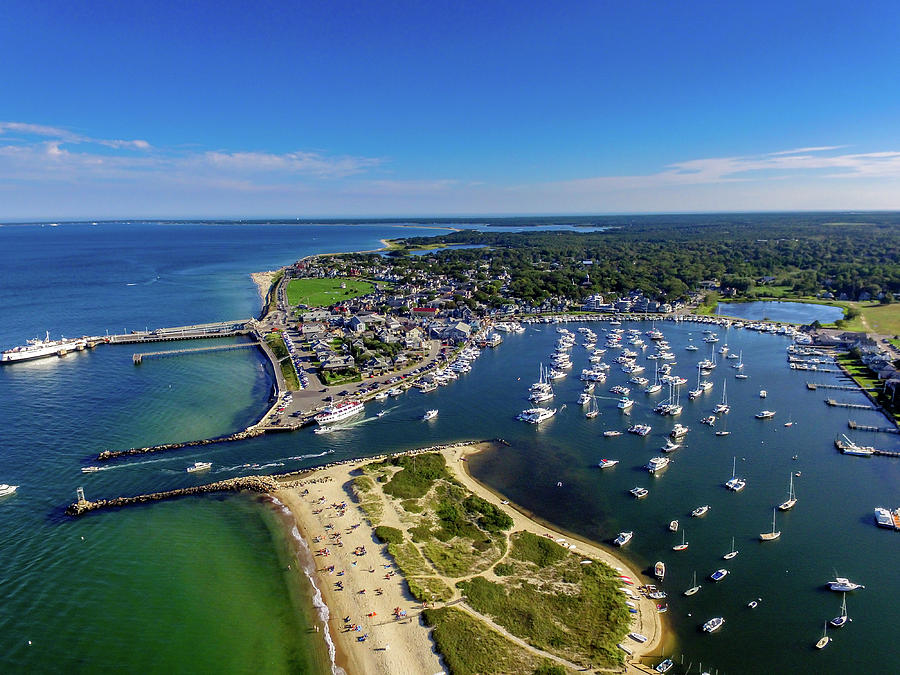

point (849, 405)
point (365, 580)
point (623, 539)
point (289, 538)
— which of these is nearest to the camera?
point (365, 580)

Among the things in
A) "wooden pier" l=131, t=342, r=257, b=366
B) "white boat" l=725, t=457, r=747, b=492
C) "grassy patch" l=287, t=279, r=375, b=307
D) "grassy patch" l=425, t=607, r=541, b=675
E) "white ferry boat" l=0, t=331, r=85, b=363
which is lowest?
"white boat" l=725, t=457, r=747, b=492

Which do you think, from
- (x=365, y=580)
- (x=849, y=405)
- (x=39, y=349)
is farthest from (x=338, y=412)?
(x=39, y=349)

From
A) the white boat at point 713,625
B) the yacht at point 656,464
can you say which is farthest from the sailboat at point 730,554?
the yacht at point 656,464

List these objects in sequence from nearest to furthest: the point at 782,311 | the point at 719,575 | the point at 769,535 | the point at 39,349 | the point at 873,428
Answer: the point at 719,575
the point at 769,535
the point at 873,428
the point at 39,349
the point at 782,311

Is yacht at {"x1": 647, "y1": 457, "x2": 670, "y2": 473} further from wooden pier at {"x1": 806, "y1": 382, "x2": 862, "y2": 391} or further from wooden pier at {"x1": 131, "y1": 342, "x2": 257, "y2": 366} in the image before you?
wooden pier at {"x1": 131, "y1": 342, "x2": 257, "y2": 366}

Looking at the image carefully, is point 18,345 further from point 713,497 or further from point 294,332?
point 713,497

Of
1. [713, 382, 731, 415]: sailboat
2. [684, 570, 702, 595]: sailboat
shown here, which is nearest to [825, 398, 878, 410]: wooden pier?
[713, 382, 731, 415]: sailboat

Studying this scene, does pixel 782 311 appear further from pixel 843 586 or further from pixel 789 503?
pixel 843 586
